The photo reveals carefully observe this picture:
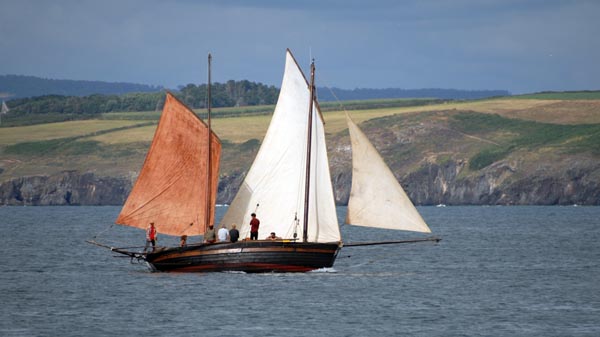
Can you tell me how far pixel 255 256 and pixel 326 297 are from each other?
648cm

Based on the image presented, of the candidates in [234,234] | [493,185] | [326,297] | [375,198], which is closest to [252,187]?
[234,234]

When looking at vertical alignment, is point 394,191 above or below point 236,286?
above

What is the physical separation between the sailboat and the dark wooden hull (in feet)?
0.19

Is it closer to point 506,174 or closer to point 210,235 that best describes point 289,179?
point 210,235

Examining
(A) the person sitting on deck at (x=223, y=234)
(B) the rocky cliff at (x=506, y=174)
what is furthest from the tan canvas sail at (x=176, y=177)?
(B) the rocky cliff at (x=506, y=174)

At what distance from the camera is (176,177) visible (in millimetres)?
56594

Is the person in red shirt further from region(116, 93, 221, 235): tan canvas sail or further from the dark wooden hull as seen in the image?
region(116, 93, 221, 235): tan canvas sail

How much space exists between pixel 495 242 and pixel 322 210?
114 ft

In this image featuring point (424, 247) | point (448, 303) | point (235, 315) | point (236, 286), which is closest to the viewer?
point (235, 315)

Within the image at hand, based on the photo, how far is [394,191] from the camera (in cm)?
5394

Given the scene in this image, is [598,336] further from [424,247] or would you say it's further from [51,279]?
[424,247]

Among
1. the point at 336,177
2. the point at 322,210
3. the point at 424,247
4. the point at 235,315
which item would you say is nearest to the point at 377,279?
the point at 322,210

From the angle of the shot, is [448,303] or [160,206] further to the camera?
[160,206]

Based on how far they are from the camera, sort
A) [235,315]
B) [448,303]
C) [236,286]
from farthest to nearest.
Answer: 1. [236,286]
2. [448,303]
3. [235,315]
